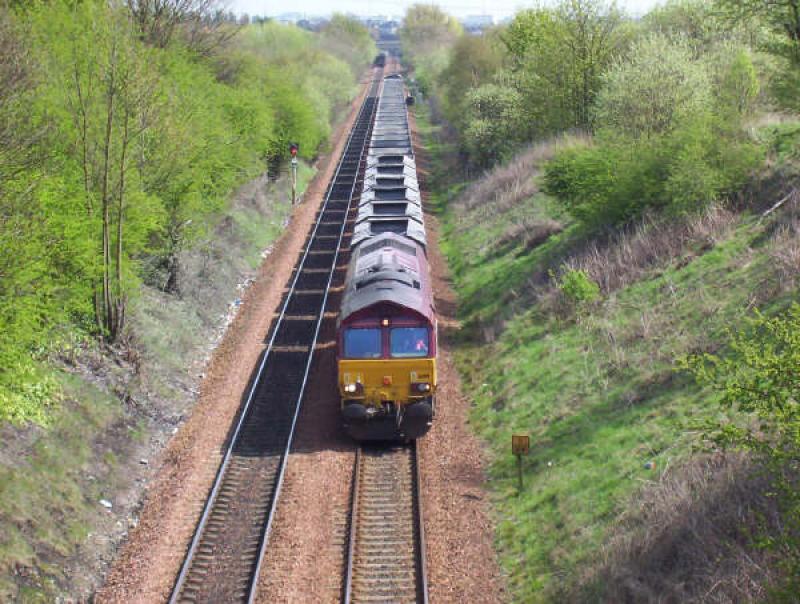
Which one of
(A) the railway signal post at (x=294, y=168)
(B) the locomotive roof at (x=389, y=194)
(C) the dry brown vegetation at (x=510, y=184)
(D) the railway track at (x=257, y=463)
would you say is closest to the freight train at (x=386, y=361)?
(D) the railway track at (x=257, y=463)

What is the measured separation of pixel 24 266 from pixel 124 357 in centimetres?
702

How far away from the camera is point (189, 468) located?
16.2 metres

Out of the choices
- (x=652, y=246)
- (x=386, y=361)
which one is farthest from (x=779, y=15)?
(x=386, y=361)

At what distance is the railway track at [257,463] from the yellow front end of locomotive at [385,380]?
2.06 metres

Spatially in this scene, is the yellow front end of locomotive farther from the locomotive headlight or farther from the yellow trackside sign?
the yellow trackside sign

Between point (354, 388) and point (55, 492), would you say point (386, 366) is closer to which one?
point (354, 388)

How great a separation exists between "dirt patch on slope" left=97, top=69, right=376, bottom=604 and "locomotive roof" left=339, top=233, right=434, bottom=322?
4.34 meters

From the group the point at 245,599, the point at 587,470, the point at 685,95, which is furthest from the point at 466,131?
the point at 245,599

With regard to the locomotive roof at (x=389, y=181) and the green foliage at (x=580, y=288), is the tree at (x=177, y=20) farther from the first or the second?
the green foliage at (x=580, y=288)

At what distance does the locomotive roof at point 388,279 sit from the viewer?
16.5 meters

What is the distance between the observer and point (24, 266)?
41.4 feet

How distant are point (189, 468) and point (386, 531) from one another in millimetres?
4885

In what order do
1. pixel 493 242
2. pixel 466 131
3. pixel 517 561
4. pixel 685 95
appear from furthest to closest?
pixel 466 131 → pixel 493 242 → pixel 685 95 → pixel 517 561

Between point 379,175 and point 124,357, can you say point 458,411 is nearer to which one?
point 124,357
